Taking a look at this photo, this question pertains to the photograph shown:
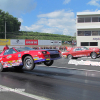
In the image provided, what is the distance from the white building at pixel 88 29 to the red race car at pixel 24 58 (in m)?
28.0

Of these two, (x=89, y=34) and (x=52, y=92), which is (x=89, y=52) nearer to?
(x=52, y=92)

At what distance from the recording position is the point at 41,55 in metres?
6.77

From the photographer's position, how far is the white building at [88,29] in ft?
112

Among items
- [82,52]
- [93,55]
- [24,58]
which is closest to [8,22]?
[82,52]

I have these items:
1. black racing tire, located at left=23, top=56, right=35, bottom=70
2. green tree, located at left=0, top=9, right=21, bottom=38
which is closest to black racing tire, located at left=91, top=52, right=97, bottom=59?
black racing tire, located at left=23, top=56, right=35, bottom=70

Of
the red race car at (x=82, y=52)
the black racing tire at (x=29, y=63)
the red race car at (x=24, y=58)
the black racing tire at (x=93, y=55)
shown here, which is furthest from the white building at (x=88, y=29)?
the black racing tire at (x=29, y=63)

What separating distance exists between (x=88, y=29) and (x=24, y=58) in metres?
29.9

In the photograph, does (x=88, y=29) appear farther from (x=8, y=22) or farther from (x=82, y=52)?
(x=8, y=22)

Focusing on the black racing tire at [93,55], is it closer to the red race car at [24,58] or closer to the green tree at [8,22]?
the red race car at [24,58]

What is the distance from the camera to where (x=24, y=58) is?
7383 mm

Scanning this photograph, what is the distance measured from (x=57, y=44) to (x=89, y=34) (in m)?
12.7

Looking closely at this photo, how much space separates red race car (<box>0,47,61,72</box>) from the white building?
28.0m

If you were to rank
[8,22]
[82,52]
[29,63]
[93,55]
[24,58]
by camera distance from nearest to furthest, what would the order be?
[29,63] → [24,58] → [93,55] → [82,52] → [8,22]

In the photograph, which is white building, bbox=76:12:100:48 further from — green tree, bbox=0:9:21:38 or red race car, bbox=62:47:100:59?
green tree, bbox=0:9:21:38
